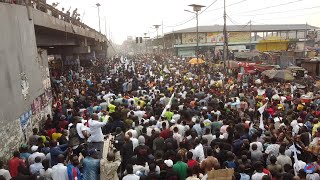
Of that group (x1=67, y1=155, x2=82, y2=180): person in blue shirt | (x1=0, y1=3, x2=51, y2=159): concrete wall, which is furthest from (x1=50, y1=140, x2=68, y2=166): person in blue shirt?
(x1=0, y1=3, x2=51, y2=159): concrete wall

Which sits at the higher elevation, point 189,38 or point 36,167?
point 189,38

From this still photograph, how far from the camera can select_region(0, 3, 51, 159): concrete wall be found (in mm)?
8742

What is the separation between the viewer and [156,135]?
883 cm

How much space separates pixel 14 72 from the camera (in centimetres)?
972

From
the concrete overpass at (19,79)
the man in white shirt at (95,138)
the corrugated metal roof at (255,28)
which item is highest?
the corrugated metal roof at (255,28)

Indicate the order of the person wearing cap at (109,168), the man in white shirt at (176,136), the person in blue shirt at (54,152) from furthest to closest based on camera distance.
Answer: the man in white shirt at (176,136) < the person in blue shirt at (54,152) < the person wearing cap at (109,168)

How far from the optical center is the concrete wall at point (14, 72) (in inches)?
344

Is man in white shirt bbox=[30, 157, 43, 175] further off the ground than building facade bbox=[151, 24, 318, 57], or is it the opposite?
building facade bbox=[151, 24, 318, 57]

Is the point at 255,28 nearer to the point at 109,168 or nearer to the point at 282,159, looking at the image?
the point at 282,159

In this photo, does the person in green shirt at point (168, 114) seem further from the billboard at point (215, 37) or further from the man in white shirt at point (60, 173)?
the billboard at point (215, 37)

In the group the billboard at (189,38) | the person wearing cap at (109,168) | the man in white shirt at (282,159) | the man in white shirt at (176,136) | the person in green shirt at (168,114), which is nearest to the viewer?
the person wearing cap at (109,168)

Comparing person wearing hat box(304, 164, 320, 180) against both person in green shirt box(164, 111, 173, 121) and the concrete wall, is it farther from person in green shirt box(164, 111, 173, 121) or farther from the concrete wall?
the concrete wall

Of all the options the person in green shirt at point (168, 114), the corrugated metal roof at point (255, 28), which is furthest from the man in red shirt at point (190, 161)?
the corrugated metal roof at point (255, 28)

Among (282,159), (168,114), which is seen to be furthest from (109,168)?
(168,114)
